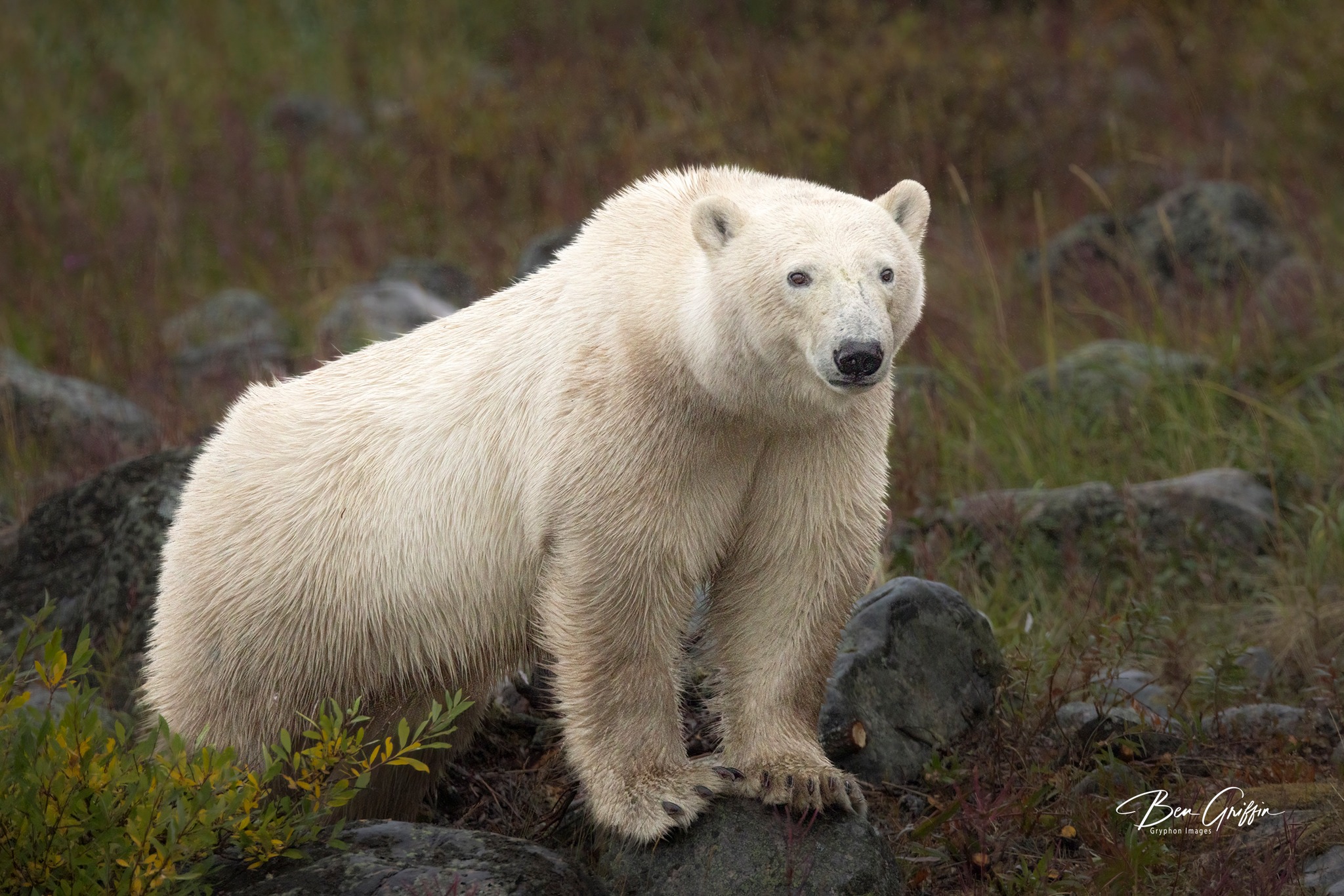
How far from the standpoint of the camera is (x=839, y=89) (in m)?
10.1

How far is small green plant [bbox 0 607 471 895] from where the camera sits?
2.75 meters

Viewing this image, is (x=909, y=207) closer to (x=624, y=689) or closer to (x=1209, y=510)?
(x=624, y=689)

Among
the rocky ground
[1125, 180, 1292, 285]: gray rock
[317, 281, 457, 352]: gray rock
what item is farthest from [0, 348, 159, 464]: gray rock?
[1125, 180, 1292, 285]: gray rock

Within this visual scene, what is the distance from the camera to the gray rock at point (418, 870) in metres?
3.03

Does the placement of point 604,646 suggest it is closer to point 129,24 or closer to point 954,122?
point 954,122

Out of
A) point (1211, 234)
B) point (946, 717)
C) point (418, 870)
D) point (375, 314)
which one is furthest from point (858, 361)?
point (1211, 234)

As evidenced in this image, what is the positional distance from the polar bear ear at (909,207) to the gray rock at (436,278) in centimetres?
597

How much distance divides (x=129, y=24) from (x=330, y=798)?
40.8 ft

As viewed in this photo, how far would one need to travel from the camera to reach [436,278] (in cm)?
934

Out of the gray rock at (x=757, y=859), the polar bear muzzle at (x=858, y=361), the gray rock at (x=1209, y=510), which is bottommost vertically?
the gray rock at (x=1209, y=510)

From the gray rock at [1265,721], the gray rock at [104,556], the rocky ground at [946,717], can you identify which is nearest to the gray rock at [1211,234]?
the rocky ground at [946,717]

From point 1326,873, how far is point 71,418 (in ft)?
19.6

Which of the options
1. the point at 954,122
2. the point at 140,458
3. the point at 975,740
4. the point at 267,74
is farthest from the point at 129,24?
the point at 975,740

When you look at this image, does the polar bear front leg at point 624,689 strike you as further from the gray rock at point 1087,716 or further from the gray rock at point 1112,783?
the gray rock at point 1087,716
